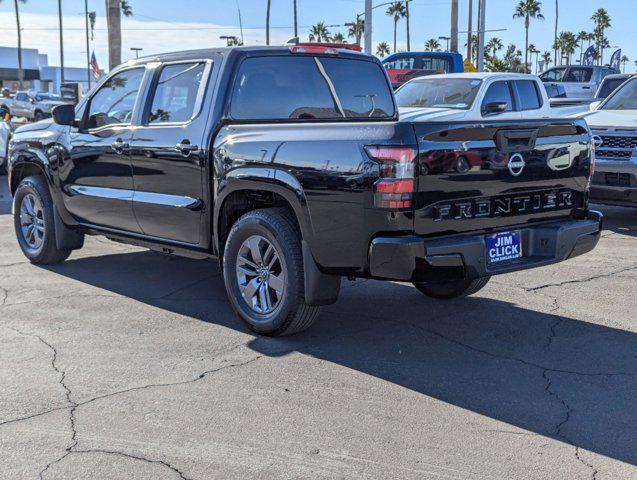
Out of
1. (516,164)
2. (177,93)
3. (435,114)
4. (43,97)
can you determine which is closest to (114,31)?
(435,114)

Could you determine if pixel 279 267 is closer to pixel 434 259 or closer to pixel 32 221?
pixel 434 259

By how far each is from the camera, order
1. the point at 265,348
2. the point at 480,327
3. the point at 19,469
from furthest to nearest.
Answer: the point at 480,327, the point at 265,348, the point at 19,469

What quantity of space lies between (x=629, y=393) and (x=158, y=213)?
141 inches

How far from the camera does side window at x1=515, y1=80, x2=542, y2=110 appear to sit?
45.7 feet

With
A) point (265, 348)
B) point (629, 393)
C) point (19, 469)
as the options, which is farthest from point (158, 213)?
point (629, 393)

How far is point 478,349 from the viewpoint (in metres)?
5.50

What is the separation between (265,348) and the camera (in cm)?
554

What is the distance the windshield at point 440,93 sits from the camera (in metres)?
13.3

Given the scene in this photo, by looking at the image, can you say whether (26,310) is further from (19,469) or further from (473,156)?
(473,156)

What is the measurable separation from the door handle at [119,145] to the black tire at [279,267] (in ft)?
4.91

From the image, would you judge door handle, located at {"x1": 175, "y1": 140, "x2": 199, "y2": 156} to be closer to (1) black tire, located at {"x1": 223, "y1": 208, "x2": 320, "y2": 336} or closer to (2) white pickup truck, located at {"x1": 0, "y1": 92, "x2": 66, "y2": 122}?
(1) black tire, located at {"x1": 223, "y1": 208, "x2": 320, "y2": 336}

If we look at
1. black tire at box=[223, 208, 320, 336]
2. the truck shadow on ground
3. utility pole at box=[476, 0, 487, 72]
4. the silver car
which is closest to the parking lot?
the truck shadow on ground

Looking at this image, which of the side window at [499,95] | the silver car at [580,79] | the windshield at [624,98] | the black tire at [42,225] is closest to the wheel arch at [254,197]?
the black tire at [42,225]

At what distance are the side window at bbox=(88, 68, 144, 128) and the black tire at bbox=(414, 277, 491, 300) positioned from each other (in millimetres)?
2727
